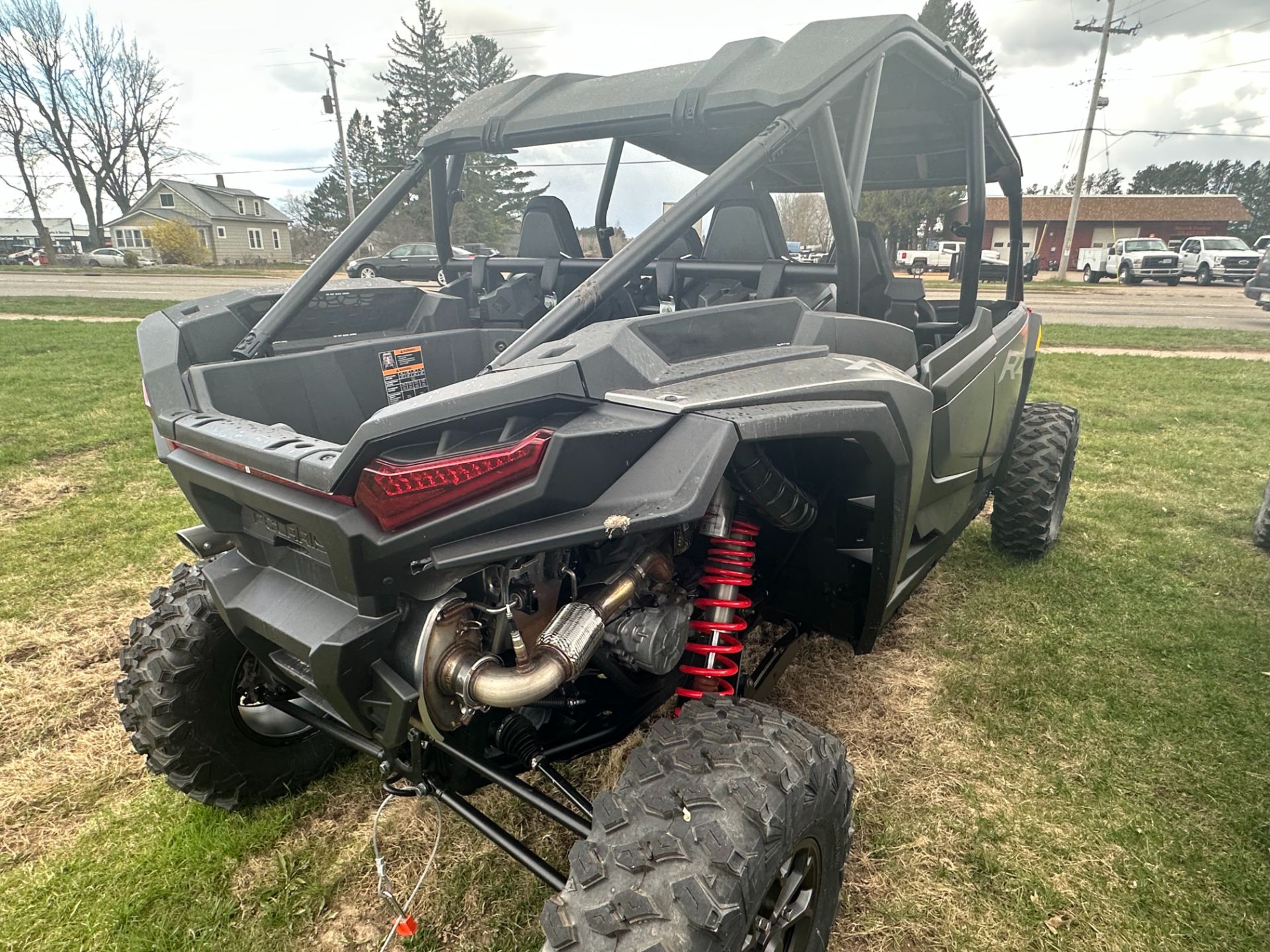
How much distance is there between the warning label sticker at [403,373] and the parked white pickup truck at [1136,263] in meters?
34.7

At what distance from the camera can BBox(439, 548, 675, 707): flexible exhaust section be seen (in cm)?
159

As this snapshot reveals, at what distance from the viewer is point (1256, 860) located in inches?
95.7

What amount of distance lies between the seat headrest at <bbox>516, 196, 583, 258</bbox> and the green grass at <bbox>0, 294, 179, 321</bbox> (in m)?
15.2

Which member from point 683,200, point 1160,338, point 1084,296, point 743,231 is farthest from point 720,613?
point 1084,296

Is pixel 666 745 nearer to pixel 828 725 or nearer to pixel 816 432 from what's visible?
pixel 816 432

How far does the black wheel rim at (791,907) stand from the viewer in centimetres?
174

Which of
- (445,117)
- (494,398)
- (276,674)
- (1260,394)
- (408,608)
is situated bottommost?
(1260,394)

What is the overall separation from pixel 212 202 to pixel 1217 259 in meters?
64.5

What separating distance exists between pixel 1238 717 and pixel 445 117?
3.79 metres

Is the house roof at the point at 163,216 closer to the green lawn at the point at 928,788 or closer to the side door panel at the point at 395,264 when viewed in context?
the side door panel at the point at 395,264

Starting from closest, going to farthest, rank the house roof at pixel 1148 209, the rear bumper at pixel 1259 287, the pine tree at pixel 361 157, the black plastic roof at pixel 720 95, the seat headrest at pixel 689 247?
the black plastic roof at pixel 720 95 < the seat headrest at pixel 689 247 < the rear bumper at pixel 1259 287 < the pine tree at pixel 361 157 < the house roof at pixel 1148 209

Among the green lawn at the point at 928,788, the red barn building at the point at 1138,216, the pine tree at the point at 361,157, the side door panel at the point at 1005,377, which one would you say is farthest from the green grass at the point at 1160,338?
the red barn building at the point at 1138,216

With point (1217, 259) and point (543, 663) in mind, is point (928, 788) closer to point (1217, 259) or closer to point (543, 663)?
point (543, 663)

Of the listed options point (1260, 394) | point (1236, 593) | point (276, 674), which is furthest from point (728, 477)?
point (1260, 394)
